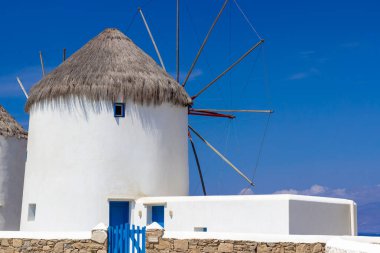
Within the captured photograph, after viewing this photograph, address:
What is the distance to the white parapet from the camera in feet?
51.3

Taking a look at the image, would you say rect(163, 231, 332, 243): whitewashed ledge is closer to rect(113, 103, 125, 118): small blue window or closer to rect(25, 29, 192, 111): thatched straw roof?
rect(113, 103, 125, 118): small blue window

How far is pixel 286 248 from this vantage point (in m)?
12.0

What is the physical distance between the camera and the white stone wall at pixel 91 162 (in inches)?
728

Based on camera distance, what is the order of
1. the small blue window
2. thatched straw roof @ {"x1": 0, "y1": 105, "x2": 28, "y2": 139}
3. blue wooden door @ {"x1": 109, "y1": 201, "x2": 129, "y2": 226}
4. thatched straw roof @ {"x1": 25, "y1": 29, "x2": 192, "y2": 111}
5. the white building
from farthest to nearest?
thatched straw roof @ {"x1": 0, "y1": 105, "x2": 28, "y2": 139}
the small blue window
thatched straw roof @ {"x1": 25, "y1": 29, "x2": 192, "y2": 111}
blue wooden door @ {"x1": 109, "y1": 201, "x2": 129, "y2": 226}
the white building

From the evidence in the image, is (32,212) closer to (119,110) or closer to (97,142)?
(97,142)

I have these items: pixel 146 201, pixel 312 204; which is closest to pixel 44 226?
pixel 146 201

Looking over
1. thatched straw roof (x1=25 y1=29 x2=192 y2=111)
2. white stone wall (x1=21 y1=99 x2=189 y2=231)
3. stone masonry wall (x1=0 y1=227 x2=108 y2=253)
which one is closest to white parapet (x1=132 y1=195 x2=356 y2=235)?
white stone wall (x1=21 y1=99 x2=189 y2=231)

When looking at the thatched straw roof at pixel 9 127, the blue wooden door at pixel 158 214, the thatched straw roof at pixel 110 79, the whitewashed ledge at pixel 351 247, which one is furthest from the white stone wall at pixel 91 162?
the whitewashed ledge at pixel 351 247

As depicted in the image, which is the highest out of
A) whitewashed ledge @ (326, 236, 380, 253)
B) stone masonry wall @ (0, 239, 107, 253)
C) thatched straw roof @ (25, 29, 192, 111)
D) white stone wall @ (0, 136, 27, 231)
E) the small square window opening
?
thatched straw roof @ (25, 29, 192, 111)

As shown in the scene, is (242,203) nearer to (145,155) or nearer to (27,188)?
(145,155)

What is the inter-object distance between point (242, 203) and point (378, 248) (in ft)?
27.9

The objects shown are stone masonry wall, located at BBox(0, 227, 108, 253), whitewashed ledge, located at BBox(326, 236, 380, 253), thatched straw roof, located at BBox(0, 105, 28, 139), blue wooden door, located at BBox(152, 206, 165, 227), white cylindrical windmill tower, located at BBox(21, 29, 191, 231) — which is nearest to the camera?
whitewashed ledge, located at BBox(326, 236, 380, 253)

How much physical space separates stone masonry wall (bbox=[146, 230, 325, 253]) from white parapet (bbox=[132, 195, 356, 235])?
3385mm

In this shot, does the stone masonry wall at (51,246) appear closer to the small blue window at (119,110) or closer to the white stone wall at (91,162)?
the white stone wall at (91,162)
